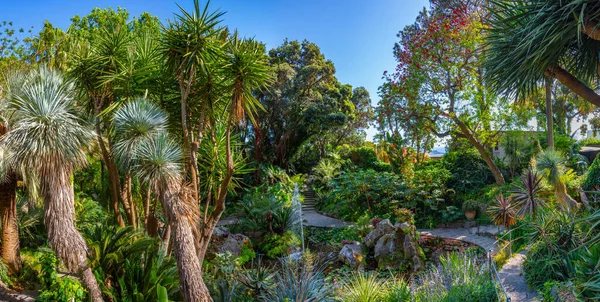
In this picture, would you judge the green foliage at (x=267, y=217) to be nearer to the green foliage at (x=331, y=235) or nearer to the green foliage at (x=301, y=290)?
the green foliage at (x=331, y=235)

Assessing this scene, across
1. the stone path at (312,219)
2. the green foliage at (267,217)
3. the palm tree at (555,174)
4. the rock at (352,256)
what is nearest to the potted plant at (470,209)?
the palm tree at (555,174)

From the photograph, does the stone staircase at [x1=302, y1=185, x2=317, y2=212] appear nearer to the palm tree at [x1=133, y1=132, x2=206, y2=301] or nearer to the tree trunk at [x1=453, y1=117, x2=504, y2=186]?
the tree trunk at [x1=453, y1=117, x2=504, y2=186]

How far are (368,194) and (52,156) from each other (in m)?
11.5

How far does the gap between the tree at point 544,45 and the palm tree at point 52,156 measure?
21.5ft

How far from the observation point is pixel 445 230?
1236 cm

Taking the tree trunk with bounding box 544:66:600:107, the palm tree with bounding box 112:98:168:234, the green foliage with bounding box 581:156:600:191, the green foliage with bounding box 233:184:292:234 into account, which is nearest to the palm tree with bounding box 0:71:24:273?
the palm tree with bounding box 112:98:168:234

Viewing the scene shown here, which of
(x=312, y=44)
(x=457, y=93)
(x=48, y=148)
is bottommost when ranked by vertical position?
(x=48, y=148)

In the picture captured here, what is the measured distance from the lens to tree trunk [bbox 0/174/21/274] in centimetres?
656

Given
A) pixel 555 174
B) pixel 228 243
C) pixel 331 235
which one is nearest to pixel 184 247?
pixel 228 243

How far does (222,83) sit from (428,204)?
9600 millimetres

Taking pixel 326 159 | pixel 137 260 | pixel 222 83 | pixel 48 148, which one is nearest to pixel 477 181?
pixel 326 159

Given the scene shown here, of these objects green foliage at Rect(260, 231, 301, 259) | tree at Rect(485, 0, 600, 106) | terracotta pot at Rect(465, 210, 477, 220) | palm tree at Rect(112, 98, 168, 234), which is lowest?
green foliage at Rect(260, 231, 301, 259)

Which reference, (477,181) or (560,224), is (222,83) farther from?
(477,181)

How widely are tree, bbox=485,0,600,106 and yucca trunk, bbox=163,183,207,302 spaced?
217 inches
